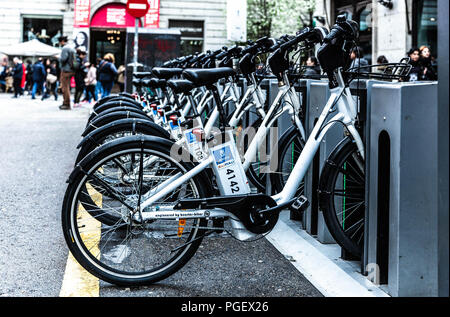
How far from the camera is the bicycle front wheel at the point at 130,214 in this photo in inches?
142

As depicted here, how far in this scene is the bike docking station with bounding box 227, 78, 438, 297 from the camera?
3410 millimetres

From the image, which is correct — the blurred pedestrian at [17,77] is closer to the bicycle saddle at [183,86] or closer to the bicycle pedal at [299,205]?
the bicycle saddle at [183,86]

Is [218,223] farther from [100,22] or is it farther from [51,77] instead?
[100,22]

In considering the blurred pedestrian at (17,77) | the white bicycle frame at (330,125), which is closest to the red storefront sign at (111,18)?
the blurred pedestrian at (17,77)

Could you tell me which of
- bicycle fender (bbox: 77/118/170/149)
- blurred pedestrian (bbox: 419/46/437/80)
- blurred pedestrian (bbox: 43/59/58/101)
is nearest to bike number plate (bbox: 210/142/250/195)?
bicycle fender (bbox: 77/118/170/149)

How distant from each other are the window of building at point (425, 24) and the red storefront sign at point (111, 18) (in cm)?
1900

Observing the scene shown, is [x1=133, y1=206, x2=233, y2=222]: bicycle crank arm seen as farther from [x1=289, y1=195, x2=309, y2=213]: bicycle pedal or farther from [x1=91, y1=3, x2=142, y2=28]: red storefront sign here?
[x1=91, y1=3, x2=142, y2=28]: red storefront sign

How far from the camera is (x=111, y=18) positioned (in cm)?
3272

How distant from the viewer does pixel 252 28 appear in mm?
29844

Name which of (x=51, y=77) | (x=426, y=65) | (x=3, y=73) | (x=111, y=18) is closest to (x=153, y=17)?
(x=111, y=18)

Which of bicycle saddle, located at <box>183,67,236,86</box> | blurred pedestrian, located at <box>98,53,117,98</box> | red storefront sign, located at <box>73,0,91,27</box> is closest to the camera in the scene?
bicycle saddle, located at <box>183,67,236,86</box>

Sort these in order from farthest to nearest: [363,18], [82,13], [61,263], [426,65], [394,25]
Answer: [82,13] < [363,18] < [394,25] < [426,65] < [61,263]

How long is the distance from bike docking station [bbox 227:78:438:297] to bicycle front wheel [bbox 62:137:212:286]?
0.88m

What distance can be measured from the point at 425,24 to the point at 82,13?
67.6 feet
